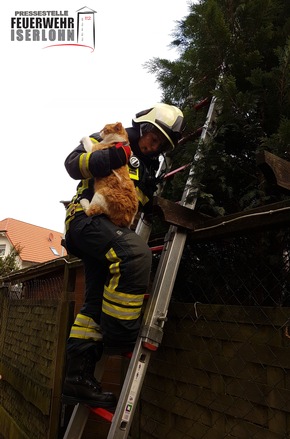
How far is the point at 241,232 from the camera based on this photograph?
78.0 inches

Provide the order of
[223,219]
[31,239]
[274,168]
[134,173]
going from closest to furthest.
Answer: [274,168] → [223,219] → [134,173] → [31,239]

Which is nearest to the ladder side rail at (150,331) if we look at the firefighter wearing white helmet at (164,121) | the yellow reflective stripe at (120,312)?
the yellow reflective stripe at (120,312)

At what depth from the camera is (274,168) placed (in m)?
1.68

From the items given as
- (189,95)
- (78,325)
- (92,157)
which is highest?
(189,95)

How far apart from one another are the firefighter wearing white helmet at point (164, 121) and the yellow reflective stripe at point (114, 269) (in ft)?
2.79

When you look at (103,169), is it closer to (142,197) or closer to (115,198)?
(115,198)

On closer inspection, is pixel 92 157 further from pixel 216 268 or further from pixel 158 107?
pixel 216 268

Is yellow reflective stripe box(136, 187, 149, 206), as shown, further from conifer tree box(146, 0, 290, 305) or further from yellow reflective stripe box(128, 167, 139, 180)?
conifer tree box(146, 0, 290, 305)

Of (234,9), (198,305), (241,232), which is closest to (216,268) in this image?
(198,305)

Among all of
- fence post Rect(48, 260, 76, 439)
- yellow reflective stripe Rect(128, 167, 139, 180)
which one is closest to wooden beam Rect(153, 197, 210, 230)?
yellow reflective stripe Rect(128, 167, 139, 180)

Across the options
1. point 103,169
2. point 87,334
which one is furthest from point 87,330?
point 103,169

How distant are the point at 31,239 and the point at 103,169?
119 ft

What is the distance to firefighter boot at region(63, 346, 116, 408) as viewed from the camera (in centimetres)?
212

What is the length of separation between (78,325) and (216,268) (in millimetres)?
895
